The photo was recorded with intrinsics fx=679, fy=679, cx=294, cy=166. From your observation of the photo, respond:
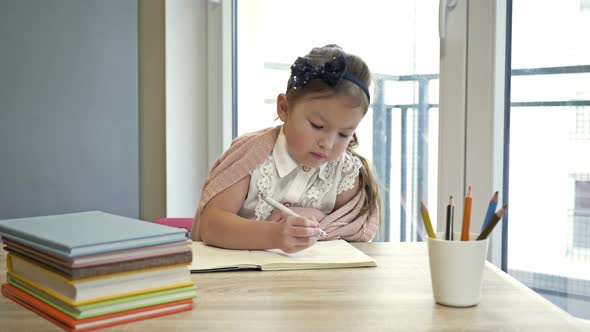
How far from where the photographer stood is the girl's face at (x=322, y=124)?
1249 mm

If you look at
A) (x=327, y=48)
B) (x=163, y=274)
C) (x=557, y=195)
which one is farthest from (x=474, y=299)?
(x=557, y=195)

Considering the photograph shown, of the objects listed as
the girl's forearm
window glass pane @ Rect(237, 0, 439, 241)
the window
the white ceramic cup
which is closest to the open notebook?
the girl's forearm

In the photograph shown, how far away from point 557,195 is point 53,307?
115 cm

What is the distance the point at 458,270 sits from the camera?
80 cm

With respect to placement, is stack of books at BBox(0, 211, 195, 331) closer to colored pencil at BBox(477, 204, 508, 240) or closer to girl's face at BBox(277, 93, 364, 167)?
colored pencil at BBox(477, 204, 508, 240)

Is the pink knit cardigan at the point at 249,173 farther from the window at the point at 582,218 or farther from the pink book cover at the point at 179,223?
the pink book cover at the point at 179,223

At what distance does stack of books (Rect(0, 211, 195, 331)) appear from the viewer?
0.71 metres

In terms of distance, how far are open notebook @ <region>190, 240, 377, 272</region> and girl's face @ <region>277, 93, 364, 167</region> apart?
0.21m

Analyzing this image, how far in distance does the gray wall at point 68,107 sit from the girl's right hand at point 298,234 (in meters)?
1.41

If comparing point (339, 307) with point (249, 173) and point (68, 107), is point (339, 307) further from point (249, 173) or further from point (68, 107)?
point (68, 107)

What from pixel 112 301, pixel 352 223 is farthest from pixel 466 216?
pixel 352 223

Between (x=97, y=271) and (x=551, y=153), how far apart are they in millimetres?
1139

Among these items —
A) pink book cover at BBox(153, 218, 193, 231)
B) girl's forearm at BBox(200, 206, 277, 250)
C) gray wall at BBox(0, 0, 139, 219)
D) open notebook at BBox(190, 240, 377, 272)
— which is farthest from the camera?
gray wall at BBox(0, 0, 139, 219)

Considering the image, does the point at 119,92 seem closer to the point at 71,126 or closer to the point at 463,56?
the point at 71,126
